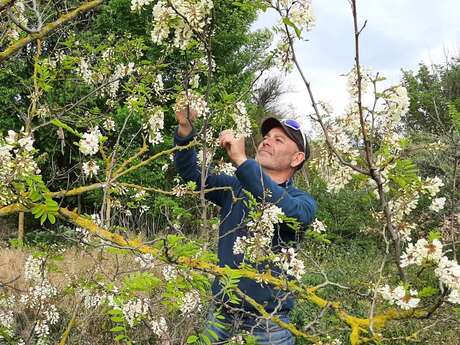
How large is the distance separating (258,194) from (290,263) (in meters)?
0.36

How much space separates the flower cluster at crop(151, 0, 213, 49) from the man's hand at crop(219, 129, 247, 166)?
2.08ft

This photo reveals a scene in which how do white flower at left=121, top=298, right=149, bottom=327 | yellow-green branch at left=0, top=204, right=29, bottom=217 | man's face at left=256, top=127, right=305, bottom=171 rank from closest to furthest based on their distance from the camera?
yellow-green branch at left=0, top=204, right=29, bottom=217, white flower at left=121, top=298, right=149, bottom=327, man's face at left=256, top=127, right=305, bottom=171

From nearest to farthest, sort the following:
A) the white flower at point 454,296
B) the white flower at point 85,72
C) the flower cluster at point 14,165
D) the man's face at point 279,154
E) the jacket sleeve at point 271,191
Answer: the white flower at point 454,296 < the flower cluster at point 14,165 < the jacket sleeve at point 271,191 < the man's face at point 279,154 < the white flower at point 85,72

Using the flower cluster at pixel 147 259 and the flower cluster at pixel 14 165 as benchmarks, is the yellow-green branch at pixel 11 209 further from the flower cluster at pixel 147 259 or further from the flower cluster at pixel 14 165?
the flower cluster at pixel 147 259

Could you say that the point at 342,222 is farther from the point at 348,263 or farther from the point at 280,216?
the point at 280,216

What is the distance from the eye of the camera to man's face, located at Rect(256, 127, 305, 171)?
3.03 meters

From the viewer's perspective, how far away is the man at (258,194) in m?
2.51

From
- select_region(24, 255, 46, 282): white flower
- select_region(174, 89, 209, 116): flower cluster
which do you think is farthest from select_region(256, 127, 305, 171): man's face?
select_region(24, 255, 46, 282): white flower

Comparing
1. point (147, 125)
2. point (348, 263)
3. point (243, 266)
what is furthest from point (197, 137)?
point (348, 263)

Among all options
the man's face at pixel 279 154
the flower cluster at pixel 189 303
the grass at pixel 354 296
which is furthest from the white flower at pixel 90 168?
the grass at pixel 354 296

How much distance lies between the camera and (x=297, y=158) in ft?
10.1

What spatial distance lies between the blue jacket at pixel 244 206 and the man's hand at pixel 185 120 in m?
0.03

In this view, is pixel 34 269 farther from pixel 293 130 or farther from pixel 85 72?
pixel 293 130

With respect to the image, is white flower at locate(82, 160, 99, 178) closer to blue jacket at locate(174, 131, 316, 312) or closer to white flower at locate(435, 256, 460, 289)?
blue jacket at locate(174, 131, 316, 312)
